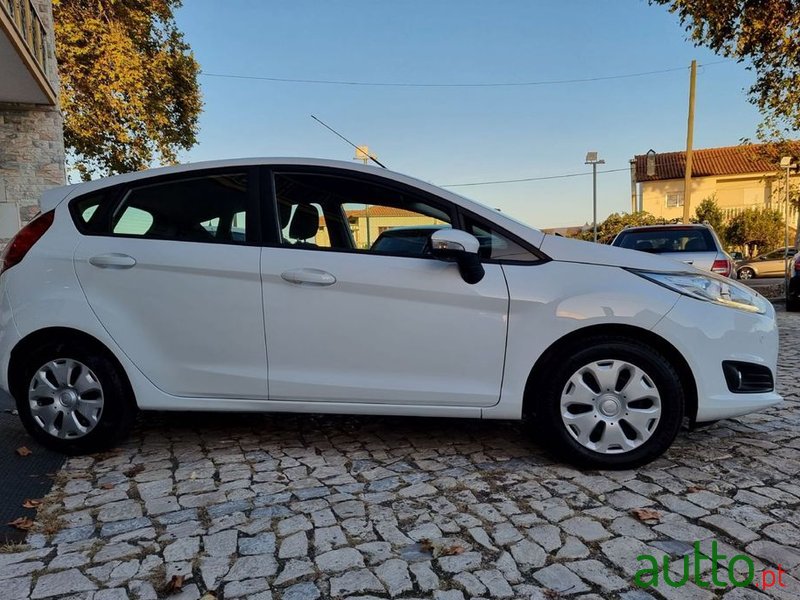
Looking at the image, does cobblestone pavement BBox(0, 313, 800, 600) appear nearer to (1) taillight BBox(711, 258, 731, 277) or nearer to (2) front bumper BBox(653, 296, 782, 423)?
(2) front bumper BBox(653, 296, 782, 423)

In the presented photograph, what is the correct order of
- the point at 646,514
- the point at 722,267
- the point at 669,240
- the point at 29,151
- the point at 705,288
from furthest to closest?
the point at 29,151 < the point at 669,240 < the point at 722,267 < the point at 705,288 < the point at 646,514

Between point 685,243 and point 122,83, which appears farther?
point 122,83

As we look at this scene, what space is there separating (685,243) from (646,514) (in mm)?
5801

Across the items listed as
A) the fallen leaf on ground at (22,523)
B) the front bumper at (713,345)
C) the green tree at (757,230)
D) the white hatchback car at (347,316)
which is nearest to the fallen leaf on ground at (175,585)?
the fallen leaf on ground at (22,523)

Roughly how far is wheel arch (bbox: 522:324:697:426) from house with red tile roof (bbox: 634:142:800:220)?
121ft

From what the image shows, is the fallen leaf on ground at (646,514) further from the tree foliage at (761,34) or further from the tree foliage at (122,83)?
the tree foliage at (122,83)

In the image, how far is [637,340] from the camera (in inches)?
109

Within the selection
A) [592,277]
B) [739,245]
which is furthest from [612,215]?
[592,277]

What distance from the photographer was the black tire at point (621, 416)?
8.95ft

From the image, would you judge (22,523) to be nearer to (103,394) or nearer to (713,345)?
(103,394)

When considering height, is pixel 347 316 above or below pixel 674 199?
below

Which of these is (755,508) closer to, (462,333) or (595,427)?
(595,427)

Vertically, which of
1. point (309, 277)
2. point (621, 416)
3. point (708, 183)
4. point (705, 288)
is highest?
point (708, 183)

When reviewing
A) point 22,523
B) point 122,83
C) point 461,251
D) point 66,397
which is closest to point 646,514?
point 461,251
